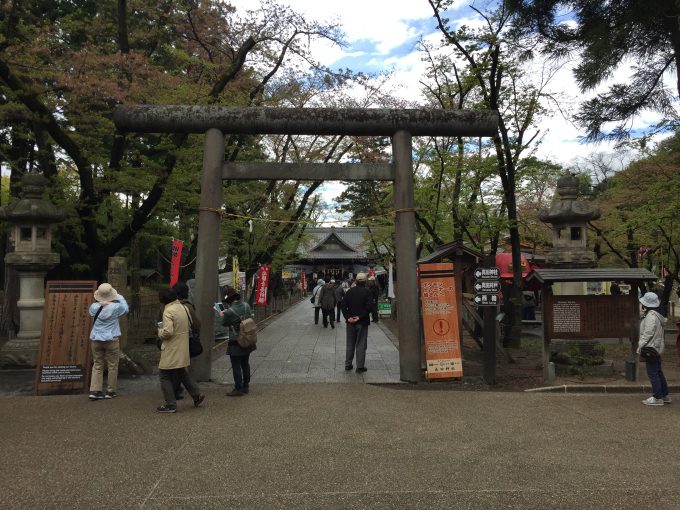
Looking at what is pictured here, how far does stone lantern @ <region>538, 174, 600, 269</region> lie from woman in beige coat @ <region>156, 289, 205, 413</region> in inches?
307

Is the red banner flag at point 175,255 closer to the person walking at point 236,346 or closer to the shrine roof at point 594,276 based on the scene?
the person walking at point 236,346

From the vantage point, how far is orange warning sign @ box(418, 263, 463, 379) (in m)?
8.22

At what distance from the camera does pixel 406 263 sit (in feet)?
27.0

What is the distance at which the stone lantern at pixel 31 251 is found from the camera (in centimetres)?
957

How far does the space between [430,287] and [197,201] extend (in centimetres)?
720

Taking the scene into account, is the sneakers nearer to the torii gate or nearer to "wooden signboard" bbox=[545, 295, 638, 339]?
"wooden signboard" bbox=[545, 295, 638, 339]

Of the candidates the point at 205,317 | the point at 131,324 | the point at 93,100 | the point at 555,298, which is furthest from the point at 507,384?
the point at 131,324

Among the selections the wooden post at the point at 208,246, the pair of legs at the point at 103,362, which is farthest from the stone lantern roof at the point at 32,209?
the pair of legs at the point at 103,362

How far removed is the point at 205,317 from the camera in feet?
26.6

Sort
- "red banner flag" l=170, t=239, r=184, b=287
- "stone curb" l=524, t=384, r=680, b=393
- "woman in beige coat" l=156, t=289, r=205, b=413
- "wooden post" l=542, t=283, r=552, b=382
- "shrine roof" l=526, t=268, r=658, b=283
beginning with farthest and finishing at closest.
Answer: "red banner flag" l=170, t=239, r=184, b=287
"wooden post" l=542, t=283, r=552, b=382
"shrine roof" l=526, t=268, r=658, b=283
"stone curb" l=524, t=384, r=680, b=393
"woman in beige coat" l=156, t=289, r=205, b=413

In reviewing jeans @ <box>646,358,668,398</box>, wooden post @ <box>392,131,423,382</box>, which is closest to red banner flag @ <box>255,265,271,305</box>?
wooden post @ <box>392,131,423,382</box>

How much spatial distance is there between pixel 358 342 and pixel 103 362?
409 cm

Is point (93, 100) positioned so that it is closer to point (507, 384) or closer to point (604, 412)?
point (507, 384)

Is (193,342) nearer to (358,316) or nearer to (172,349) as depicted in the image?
(172,349)
